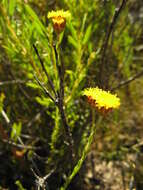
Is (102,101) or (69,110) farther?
(69,110)

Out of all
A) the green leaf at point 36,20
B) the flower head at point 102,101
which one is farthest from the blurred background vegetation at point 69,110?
the flower head at point 102,101

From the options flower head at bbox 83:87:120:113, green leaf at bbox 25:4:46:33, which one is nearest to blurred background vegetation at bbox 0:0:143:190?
green leaf at bbox 25:4:46:33

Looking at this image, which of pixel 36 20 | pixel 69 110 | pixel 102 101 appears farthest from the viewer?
pixel 69 110

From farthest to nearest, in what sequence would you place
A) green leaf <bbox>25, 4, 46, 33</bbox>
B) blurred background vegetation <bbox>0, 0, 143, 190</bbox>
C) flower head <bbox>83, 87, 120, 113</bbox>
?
blurred background vegetation <bbox>0, 0, 143, 190</bbox>
green leaf <bbox>25, 4, 46, 33</bbox>
flower head <bbox>83, 87, 120, 113</bbox>

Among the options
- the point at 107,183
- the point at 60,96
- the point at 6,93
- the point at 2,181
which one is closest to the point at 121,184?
the point at 107,183

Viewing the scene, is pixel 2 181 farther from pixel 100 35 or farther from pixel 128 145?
pixel 100 35

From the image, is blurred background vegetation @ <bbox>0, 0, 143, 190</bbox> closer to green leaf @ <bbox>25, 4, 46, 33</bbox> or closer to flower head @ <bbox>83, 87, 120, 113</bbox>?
green leaf @ <bbox>25, 4, 46, 33</bbox>

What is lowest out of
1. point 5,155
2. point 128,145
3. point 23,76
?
point 5,155

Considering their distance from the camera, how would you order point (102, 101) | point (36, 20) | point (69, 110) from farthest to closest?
point (69, 110) → point (36, 20) → point (102, 101)

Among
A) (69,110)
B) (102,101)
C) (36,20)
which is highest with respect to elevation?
(36,20)
